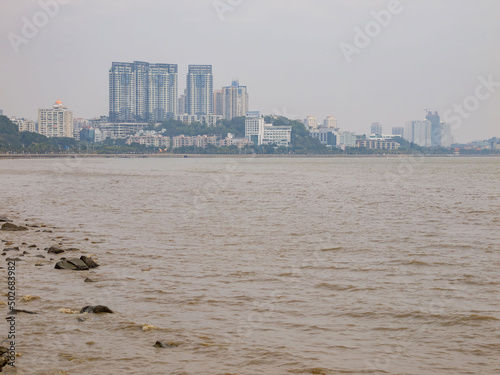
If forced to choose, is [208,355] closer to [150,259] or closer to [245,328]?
[245,328]

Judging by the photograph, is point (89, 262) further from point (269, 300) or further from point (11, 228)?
point (11, 228)

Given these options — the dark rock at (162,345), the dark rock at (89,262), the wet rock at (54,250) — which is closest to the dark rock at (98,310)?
the dark rock at (162,345)

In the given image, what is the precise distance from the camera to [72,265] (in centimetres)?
1288

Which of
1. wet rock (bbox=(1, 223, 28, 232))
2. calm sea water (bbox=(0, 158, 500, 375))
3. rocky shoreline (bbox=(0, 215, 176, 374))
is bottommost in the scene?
calm sea water (bbox=(0, 158, 500, 375))

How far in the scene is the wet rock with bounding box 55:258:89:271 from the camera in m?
12.8

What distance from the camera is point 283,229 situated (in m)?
21.0

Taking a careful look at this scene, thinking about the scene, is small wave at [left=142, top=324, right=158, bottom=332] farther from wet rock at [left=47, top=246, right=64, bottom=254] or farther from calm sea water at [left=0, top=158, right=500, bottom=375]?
wet rock at [left=47, top=246, right=64, bottom=254]

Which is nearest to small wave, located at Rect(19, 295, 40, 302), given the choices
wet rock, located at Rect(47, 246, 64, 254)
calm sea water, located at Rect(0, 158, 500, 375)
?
calm sea water, located at Rect(0, 158, 500, 375)

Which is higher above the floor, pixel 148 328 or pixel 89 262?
pixel 89 262

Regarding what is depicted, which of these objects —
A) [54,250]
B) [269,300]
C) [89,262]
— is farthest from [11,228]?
[269,300]

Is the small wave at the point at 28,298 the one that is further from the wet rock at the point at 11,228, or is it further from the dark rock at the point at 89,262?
the wet rock at the point at 11,228

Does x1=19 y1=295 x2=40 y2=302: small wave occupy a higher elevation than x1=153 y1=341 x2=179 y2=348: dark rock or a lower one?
higher

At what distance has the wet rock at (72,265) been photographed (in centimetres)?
1277

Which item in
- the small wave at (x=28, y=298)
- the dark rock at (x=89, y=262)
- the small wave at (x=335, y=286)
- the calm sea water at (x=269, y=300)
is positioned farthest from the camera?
the dark rock at (x=89, y=262)
